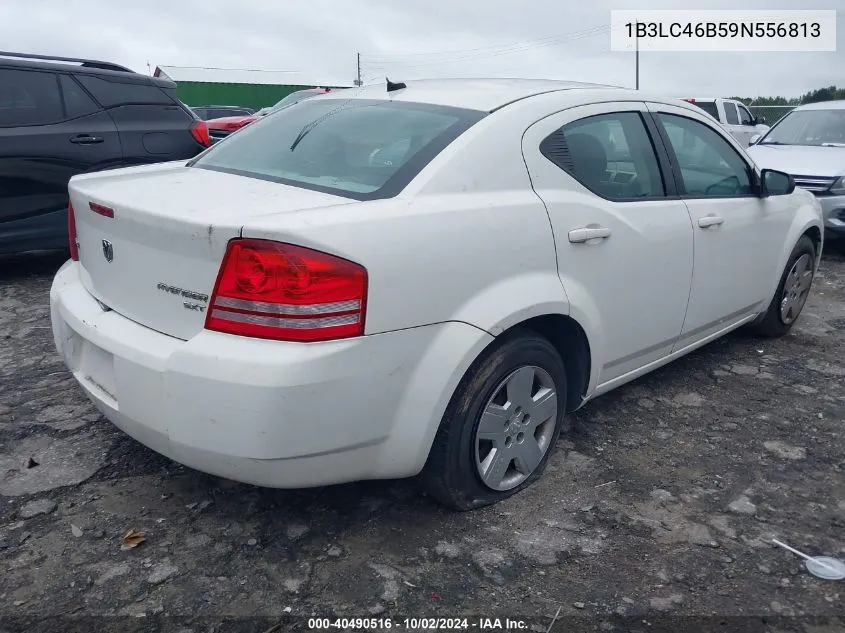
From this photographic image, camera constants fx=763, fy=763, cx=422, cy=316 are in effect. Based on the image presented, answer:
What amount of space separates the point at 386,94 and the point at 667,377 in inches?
86.9

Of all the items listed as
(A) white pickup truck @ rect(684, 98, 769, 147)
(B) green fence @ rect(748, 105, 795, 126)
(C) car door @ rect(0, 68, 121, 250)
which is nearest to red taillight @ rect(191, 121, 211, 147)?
(C) car door @ rect(0, 68, 121, 250)

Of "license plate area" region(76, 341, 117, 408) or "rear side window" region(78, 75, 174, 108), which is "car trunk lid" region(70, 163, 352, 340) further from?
"rear side window" region(78, 75, 174, 108)

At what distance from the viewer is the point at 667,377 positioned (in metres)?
4.24

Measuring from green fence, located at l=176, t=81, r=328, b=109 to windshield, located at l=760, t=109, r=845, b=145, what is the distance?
2849 centimetres

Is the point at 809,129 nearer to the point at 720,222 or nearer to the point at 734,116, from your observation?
the point at 720,222

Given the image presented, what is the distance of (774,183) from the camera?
4301mm

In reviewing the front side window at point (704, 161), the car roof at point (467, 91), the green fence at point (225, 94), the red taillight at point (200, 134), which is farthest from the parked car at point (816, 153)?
the green fence at point (225, 94)

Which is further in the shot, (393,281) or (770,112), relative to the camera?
(770,112)

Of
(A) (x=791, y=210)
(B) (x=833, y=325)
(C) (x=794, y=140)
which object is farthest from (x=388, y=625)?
(C) (x=794, y=140)

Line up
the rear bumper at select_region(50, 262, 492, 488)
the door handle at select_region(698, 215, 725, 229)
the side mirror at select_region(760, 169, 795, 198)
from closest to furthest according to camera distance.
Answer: the rear bumper at select_region(50, 262, 492, 488)
the door handle at select_region(698, 215, 725, 229)
the side mirror at select_region(760, 169, 795, 198)

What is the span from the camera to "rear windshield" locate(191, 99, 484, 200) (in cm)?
263

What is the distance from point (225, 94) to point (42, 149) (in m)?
30.4

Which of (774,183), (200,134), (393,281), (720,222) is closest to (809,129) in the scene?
(774,183)

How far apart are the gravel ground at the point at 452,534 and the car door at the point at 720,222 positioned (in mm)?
572
